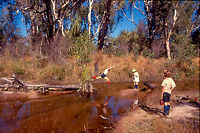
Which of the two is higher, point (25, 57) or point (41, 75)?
point (25, 57)

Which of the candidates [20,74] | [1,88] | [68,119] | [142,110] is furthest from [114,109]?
[20,74]

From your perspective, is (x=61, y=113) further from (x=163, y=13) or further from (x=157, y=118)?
(x=163, y=13)

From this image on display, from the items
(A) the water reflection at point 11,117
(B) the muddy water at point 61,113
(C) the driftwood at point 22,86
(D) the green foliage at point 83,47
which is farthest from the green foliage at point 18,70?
(D) the green foliage at point 83,47

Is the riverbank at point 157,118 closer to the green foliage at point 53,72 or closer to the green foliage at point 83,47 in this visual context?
the green foliage at point 83,47

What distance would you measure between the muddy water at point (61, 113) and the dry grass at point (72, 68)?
2324 mm

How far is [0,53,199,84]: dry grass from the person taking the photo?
34.0ft

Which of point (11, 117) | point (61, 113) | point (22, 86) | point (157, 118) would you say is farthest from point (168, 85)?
point (22, 86)

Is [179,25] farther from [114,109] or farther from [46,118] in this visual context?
[46,118]

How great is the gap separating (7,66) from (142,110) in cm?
1014

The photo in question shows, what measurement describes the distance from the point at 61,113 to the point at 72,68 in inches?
244

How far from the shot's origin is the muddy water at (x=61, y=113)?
4539 mm

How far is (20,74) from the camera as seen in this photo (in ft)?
33.8

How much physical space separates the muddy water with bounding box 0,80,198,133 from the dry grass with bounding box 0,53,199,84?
232cm

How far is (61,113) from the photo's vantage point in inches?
226
